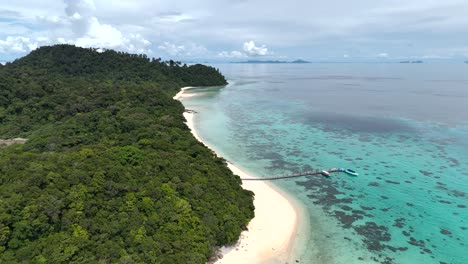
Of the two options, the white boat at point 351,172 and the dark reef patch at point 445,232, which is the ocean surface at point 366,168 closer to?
the dark reef patch at point 445,232

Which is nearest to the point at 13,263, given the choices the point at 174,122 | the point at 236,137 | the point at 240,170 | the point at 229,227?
the point at 229,227

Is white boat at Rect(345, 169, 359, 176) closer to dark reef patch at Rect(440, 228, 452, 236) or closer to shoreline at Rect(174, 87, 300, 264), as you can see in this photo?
shoreline at Rect(174, 87, 300, 264)

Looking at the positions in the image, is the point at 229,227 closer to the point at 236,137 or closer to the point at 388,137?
the point at 236,137

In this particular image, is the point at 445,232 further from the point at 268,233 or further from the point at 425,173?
the point at 268,233

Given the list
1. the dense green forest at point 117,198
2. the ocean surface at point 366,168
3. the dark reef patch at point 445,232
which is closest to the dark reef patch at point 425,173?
the ocean surface at point 366,168

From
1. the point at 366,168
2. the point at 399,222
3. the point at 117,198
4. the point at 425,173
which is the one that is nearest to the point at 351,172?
the point at 366,168

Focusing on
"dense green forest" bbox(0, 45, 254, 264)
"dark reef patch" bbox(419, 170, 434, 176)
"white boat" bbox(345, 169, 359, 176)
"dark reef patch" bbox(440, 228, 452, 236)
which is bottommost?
"dark reef patch" bbox(440, 228, 452, 236)

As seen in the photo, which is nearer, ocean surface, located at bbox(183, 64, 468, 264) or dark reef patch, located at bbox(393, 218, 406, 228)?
ocean surface, located at bbox(183, 64, 468, 264)

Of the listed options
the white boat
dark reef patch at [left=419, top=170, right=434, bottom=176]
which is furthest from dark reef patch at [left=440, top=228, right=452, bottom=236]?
dark reef patch at [left=419, top=170, right=434, bottom=176]
